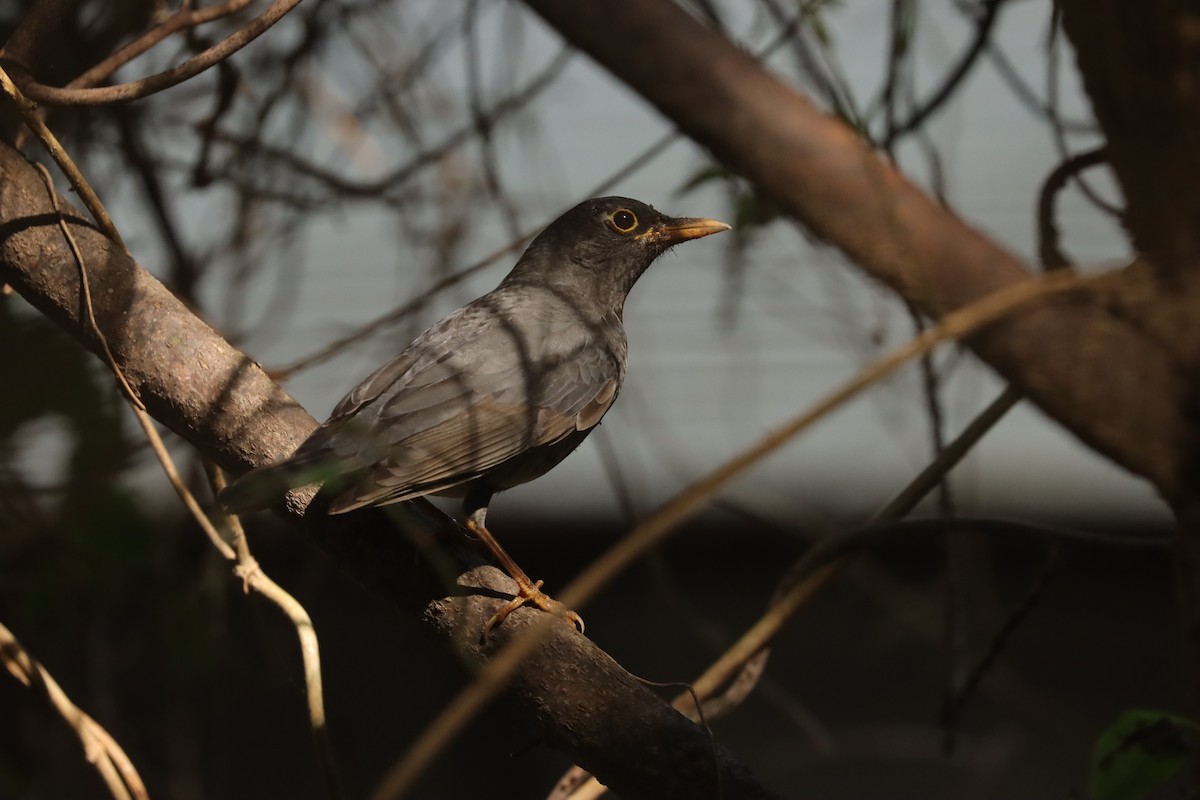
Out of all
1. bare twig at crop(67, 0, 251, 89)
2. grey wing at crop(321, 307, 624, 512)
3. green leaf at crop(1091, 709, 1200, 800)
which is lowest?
green leaf at crop(1091, 709, 1200, 800)

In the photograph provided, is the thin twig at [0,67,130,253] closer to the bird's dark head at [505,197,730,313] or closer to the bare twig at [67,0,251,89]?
the bare twig at [67,0,251,89]

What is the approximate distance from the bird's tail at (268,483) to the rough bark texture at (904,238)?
3.69ft

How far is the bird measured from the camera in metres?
2.66

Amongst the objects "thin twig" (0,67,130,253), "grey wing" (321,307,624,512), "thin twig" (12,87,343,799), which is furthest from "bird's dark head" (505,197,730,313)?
"thin twig" (0,67,130,253)

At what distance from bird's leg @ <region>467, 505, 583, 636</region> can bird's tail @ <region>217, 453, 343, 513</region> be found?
0.48 m

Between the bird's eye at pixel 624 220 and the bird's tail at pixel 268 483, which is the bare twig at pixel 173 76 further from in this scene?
the bird's eye at pixel 624 220

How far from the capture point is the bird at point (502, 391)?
266 cm

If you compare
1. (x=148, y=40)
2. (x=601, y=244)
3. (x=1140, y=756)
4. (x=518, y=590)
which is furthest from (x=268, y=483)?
(x=601, y=244)

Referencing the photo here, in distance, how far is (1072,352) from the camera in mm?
1546

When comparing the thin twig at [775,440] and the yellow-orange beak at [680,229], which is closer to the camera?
the thin twig at [775,440]

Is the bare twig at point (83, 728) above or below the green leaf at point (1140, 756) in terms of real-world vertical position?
above

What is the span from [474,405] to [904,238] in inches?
75.9

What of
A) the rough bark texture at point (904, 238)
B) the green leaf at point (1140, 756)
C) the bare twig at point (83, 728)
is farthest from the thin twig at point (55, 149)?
the green leaf at point (1140, 756)

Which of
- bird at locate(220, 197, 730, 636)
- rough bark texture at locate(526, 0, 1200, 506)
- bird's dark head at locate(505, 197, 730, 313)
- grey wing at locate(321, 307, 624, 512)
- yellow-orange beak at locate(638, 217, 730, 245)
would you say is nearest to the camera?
rough bark texture at locate(526, 0, 1200, 506)
